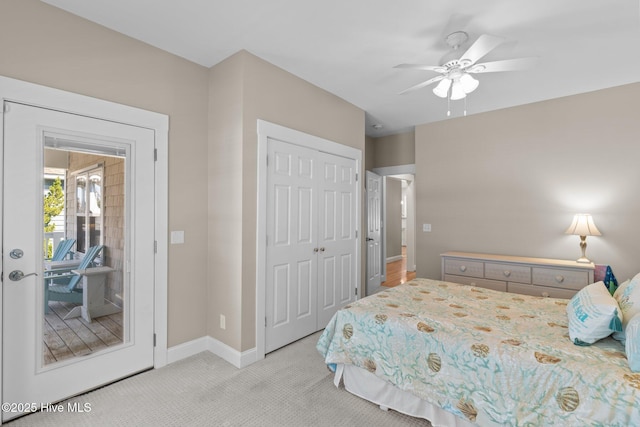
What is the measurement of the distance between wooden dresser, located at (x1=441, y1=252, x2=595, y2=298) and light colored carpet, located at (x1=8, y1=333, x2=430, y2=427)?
85.5 inches

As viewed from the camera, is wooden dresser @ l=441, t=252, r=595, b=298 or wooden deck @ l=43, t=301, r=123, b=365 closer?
wooden deck @ l=43, t=301, r=123, b=365

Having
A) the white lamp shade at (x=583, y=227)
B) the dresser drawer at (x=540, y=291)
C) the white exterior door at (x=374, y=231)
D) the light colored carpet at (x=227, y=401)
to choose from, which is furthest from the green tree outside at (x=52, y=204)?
the white lamp shade at (x=583, y=227)

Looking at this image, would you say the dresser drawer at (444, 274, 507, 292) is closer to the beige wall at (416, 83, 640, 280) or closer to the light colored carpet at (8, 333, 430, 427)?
the beige wall at (416, 83, 640, 280)

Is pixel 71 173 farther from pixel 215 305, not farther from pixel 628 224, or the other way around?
pixel 628 224

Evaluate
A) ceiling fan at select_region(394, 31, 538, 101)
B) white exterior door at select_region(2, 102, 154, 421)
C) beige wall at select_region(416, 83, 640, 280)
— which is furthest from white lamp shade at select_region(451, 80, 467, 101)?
white exterior door at select_region(2, 102, 154, 421)

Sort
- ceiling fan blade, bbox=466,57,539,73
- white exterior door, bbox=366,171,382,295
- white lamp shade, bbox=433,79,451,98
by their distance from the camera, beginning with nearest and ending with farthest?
ceiling fan blade, bbox=466,57,539,73
white lamp shade, bbox=433,79,451,98
white exterior door, bbox=366,171,382,295

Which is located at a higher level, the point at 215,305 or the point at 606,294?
the point at 606,294

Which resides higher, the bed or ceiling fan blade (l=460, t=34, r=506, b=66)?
ceiling fan blade (l=460, t=34, r=506, b=66)

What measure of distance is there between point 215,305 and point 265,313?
0.49m

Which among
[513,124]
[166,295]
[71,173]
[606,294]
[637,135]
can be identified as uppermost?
[513,124]

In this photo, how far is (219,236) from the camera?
292cm

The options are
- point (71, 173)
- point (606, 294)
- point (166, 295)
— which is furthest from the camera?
point (166, 295)

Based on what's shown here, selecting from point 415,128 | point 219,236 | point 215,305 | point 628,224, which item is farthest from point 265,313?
point 628,224

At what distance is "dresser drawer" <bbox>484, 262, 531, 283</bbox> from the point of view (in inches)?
136
